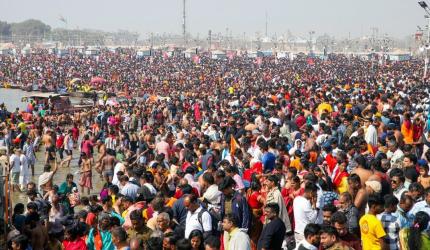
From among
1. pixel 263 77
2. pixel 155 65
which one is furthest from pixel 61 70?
pixel 263 77

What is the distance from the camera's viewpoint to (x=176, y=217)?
802 centimetres

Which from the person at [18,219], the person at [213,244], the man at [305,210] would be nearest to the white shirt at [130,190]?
the person at [18,219]

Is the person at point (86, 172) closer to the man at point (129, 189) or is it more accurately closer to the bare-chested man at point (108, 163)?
the bare-chested man at point (108, 163)

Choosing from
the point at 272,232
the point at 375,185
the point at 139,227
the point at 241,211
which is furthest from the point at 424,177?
the point at 139,227

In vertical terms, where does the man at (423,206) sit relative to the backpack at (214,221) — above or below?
above

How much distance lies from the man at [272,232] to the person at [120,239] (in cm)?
137

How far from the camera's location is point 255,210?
317 inches

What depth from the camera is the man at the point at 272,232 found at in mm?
6840

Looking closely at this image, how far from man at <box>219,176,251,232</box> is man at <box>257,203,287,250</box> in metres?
0.44

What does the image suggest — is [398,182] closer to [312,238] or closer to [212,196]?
[212,196]

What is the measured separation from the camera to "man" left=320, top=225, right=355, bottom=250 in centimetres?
591

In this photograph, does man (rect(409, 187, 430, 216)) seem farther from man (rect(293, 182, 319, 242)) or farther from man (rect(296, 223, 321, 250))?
man (rect(296, 223, 321, 250))

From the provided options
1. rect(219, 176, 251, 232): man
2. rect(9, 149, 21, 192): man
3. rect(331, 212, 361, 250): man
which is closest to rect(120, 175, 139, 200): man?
rect(219, 176, 251, 232): man

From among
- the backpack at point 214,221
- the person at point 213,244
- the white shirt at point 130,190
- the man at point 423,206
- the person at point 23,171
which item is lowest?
the person at point 23,171
